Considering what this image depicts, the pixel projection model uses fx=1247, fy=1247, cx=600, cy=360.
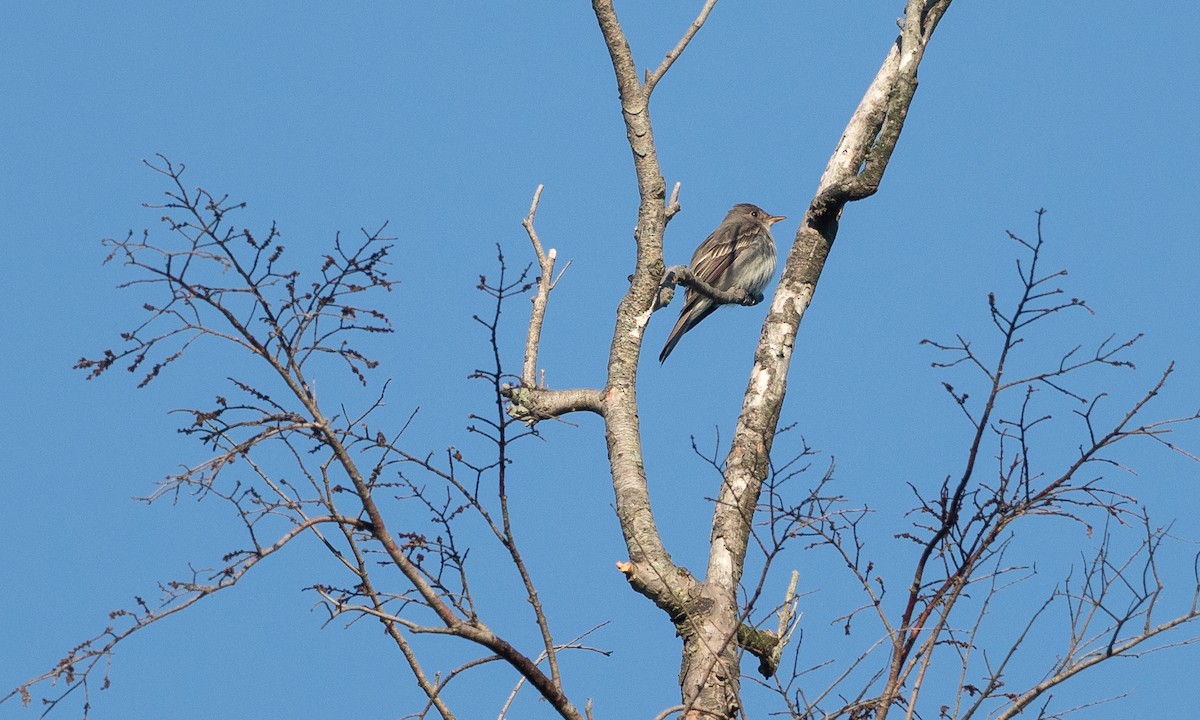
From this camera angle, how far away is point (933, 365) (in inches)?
271

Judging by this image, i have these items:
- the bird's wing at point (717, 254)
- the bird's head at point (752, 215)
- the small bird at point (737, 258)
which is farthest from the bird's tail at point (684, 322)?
the bird's head at point (752, 215)

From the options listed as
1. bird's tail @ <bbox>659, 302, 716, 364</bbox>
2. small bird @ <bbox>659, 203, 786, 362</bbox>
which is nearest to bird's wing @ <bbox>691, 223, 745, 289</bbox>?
small bird @ <bbox>659, 203, 786, 362</bbox>

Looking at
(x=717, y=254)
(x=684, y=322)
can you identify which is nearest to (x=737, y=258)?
(x=717, y=254)

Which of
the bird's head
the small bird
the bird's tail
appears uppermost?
the bird's head

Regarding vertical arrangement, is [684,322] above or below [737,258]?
below

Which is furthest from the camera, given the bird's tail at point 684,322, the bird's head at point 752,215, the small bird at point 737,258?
the bird's head at point 752,215

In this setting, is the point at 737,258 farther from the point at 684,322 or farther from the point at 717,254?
the point at 684,322

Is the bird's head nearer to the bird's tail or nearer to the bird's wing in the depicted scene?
the bird's wing

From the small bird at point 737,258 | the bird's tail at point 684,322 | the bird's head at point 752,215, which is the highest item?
the bird's head at point 752,215

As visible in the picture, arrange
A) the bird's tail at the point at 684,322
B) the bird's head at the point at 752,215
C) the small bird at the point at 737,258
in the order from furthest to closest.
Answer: the bird's head at the point at 752,215
the small bird at the point at 737,258
the bird's tail at the point at 684,322

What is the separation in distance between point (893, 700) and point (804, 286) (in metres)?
3.65

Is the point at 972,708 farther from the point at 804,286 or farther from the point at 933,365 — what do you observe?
the point at 804,286

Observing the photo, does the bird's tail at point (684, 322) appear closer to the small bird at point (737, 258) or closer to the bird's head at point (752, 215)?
the small bird at point (737, 258)

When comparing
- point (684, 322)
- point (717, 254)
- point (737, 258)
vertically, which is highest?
point (717, 254)
